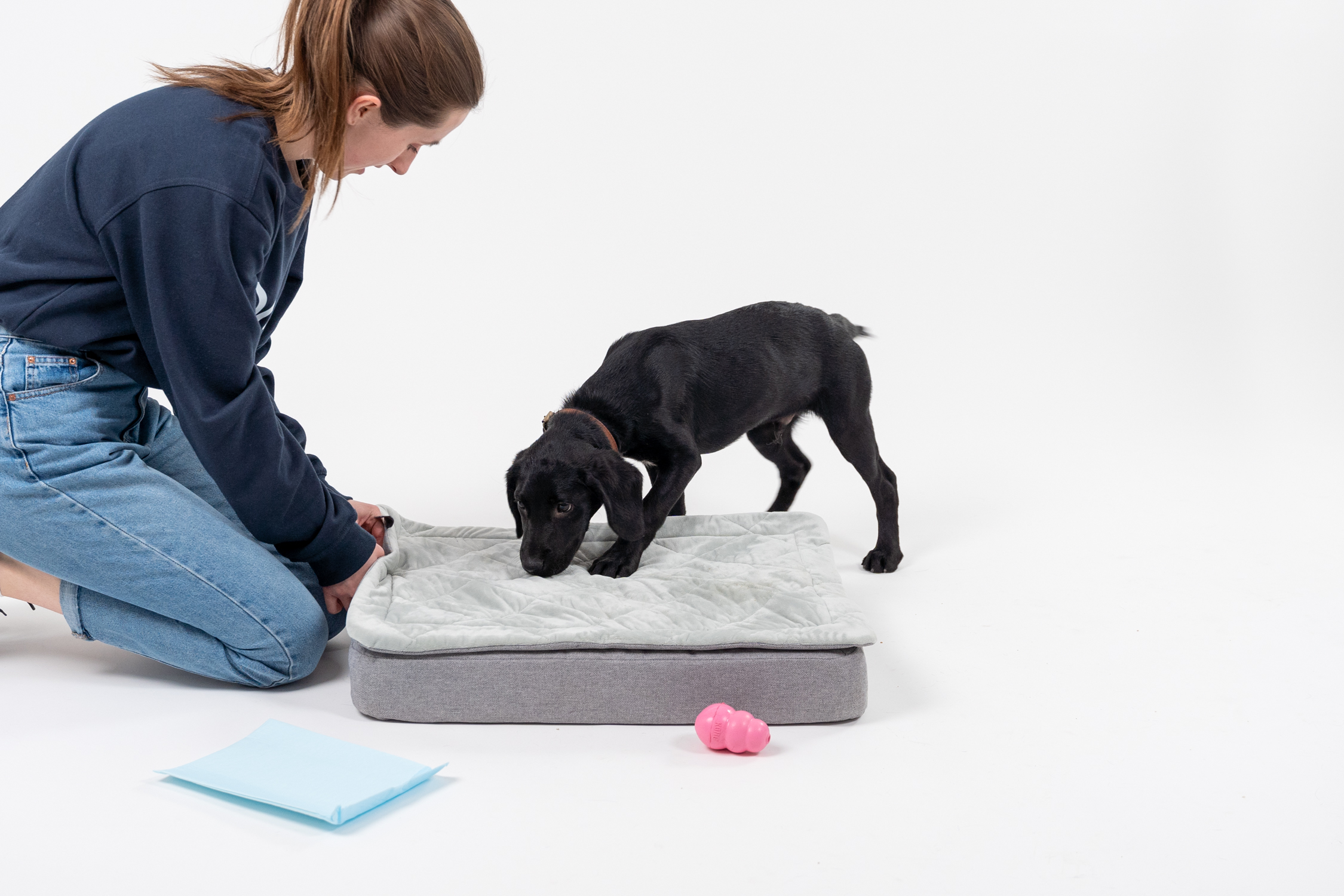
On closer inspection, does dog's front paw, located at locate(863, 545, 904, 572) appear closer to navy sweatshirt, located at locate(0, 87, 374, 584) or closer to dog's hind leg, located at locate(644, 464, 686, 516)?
dog's hind leg, located at locate(644, 464, 686, 516)

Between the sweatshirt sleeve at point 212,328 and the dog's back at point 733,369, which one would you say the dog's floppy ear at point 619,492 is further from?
the sweatshirt sleeve at point 212,328

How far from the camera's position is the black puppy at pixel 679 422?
317cm

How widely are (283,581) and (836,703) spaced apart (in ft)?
4.71

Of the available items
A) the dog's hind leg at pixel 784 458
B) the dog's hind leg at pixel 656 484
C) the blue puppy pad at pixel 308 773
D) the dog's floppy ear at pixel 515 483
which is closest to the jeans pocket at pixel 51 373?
the blue puppy pad at pixel 308 773

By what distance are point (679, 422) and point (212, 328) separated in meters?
1.50

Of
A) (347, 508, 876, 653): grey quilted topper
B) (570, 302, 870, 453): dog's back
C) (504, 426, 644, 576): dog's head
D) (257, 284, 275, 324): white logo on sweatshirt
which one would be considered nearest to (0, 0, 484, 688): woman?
(257, 284, 275, 324): white logo on sweatshirt

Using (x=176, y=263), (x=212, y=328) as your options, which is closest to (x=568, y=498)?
(x=212, y=328)

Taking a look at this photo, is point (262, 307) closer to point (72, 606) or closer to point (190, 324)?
point (190, 324)

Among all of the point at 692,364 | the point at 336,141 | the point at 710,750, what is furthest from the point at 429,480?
the point at 710,750

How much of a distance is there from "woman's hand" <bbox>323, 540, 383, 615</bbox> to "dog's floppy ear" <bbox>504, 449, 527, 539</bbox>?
477 millimetres

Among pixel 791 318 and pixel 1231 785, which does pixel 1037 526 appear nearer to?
pixel 791 318

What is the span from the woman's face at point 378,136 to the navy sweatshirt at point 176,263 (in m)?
0.18

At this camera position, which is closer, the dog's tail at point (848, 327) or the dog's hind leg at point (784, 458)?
the dog's tail at point (848, 327)

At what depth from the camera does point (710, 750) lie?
243 centimetres
